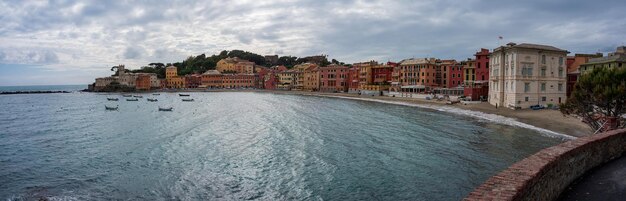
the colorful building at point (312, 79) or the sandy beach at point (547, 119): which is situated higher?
the colorful building at point (312, 79)

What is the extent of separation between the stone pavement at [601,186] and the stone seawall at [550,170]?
7.5 inches

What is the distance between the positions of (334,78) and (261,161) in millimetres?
118126

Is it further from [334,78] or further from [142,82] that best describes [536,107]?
[142,82]

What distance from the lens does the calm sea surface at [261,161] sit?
742 inches

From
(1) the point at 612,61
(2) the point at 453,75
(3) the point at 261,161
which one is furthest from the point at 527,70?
(2) the point at 453,75

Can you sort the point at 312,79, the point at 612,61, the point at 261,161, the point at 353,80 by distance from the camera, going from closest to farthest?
the point at 261,161, the point at 612,61, the point at 353,80, the point at 312,79

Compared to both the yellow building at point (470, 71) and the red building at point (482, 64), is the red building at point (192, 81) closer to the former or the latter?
the yellow building at point (470, 71)

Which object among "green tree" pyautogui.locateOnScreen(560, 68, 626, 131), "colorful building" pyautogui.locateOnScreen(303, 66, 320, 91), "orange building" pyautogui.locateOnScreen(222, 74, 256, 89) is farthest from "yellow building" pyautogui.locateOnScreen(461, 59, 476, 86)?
"orange building" pyautogui.locateOnScreen(222, 74, 256, 89)

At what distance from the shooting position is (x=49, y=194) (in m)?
18.8

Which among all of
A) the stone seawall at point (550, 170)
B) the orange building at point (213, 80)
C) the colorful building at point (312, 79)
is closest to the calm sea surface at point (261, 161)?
the stone seawall at point (550, 170)

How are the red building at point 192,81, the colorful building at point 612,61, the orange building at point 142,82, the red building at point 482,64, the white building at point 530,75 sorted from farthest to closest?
the red building at point 192,81 → the orange building at point 142,82 → the red building at point 482,64 → the colorful building at point 612,61 → the white building at point 530,75

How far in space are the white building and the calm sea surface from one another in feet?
57.0

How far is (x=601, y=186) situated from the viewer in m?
11.7

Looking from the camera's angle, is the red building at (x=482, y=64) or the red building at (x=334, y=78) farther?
the red building at (x=334, y=78)
